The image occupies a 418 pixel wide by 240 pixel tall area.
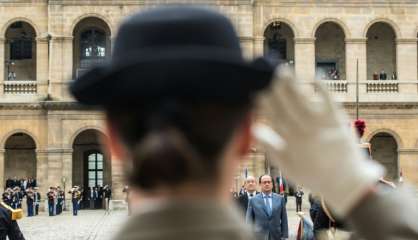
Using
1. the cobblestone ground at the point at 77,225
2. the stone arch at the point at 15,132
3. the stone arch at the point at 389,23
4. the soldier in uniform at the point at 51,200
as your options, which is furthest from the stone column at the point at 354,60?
the stone arch at the point at 15,132

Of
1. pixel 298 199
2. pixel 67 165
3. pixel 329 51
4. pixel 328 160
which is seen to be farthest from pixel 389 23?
pixel 328 160

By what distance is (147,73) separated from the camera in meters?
1.37

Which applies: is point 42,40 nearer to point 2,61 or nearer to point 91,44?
point 2,61

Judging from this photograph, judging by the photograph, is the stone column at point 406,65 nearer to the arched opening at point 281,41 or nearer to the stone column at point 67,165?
the arched opening at point 281,41

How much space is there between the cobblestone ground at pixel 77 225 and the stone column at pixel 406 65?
6.08m

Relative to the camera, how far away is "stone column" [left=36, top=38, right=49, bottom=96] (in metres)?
33.3

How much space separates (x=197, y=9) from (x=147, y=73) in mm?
160

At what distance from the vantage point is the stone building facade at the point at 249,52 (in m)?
33.0

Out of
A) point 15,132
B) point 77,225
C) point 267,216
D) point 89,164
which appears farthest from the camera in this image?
point 89,164

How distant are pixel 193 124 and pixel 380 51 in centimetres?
3488

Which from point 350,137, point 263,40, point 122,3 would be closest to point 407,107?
point 263,40

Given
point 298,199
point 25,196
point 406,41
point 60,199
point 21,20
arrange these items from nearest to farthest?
point 298,199 → point 60,199 → point 25,196 → point 21,20 → point 406,41

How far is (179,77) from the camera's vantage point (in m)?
1.36

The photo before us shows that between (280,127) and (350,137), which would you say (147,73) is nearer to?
(280,127)
